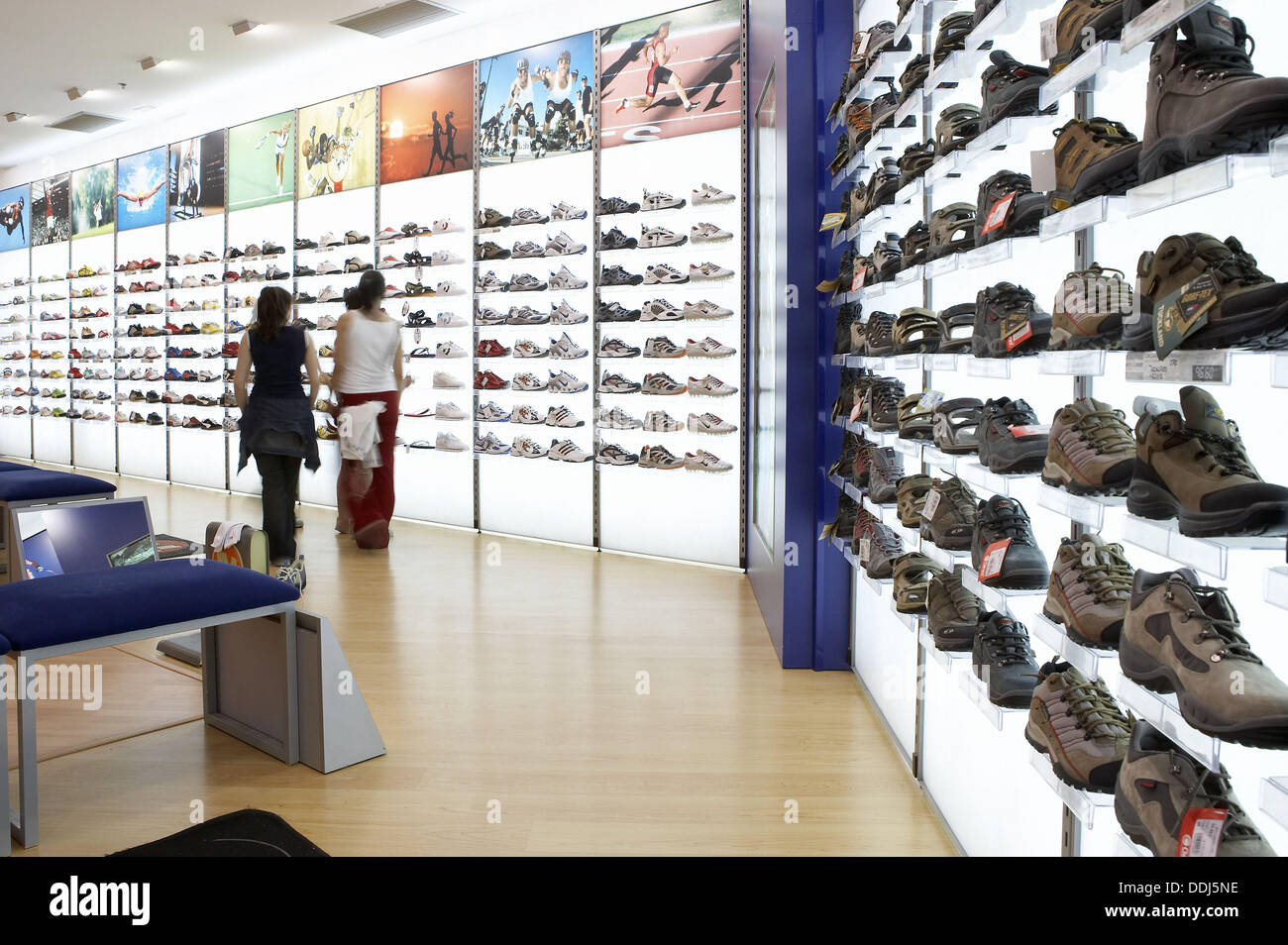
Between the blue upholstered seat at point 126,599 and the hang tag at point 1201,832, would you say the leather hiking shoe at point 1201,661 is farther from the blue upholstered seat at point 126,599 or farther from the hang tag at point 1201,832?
the blue upholstered seat at point 126,599

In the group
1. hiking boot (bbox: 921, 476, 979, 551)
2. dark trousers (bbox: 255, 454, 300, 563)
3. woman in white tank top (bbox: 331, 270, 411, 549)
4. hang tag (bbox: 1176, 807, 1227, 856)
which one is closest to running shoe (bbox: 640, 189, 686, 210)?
woman in white tank top (bbox: 331, 270, 411, 549)

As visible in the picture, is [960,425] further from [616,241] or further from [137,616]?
[616,241]

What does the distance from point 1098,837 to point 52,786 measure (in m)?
2.81

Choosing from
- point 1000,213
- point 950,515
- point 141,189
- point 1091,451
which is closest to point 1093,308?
point 1091,451

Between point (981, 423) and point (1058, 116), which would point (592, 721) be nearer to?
point (981, 423)

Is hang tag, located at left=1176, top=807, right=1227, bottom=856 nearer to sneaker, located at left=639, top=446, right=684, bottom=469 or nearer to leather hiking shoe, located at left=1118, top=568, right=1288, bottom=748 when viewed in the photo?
leather hiking shoe, located at left=1118, top=568, right=1288, bottom=748

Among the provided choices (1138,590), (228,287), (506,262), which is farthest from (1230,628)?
(228,287)

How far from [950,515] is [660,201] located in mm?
4557

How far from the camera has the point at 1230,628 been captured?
4.36ft

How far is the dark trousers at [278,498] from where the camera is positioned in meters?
5.57

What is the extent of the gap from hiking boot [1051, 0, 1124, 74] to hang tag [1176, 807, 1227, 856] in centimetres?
125

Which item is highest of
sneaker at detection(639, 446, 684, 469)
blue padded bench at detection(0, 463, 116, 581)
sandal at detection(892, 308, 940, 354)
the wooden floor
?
sandal at detection(892, 308, 940, 354)

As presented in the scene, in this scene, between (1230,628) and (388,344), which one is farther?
(388,344)

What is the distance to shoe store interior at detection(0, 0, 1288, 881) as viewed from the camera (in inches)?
56.6
